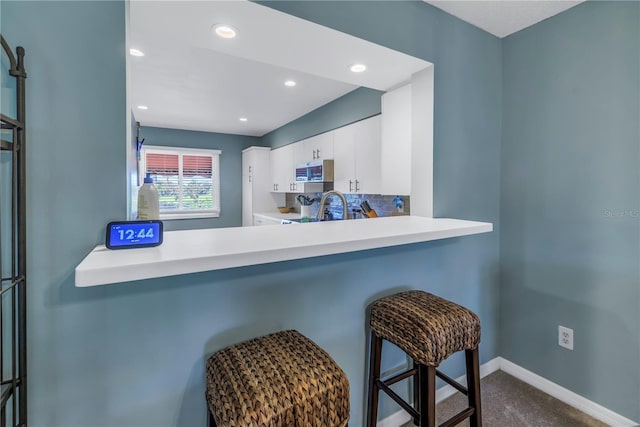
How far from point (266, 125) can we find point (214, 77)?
1962 mm

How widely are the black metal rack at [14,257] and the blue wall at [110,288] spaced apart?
3cm

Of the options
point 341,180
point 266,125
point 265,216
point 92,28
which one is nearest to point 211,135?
point 266,125

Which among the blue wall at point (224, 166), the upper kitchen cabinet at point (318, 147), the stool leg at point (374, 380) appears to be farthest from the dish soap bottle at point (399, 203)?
the blue wall at point (224, 166)

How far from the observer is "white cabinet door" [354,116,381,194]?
2.69m

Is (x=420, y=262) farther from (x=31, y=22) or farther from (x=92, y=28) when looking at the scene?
(x=31, y=22)

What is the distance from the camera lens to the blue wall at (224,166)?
5075mm

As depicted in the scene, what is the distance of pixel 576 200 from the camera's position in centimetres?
176

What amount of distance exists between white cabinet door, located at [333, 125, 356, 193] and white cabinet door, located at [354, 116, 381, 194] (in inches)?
2.7

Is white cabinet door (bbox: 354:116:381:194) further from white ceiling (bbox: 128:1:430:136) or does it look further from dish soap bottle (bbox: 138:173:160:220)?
dish soap bottle (bbox: 138:173:160:220)

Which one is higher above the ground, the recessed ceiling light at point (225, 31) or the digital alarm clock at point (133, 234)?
the recessed ceiling light at point (225, 31)

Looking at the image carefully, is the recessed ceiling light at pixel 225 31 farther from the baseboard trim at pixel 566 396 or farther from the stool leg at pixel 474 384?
the baseboard trim at pixel 566 396

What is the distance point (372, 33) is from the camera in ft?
4.75

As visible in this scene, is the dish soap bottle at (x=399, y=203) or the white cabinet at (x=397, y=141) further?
the dish soap bottle at (x=399, y=203)

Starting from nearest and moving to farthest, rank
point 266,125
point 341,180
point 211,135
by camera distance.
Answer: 1. point 341,180
2. point 266,125
3. point 211,135
